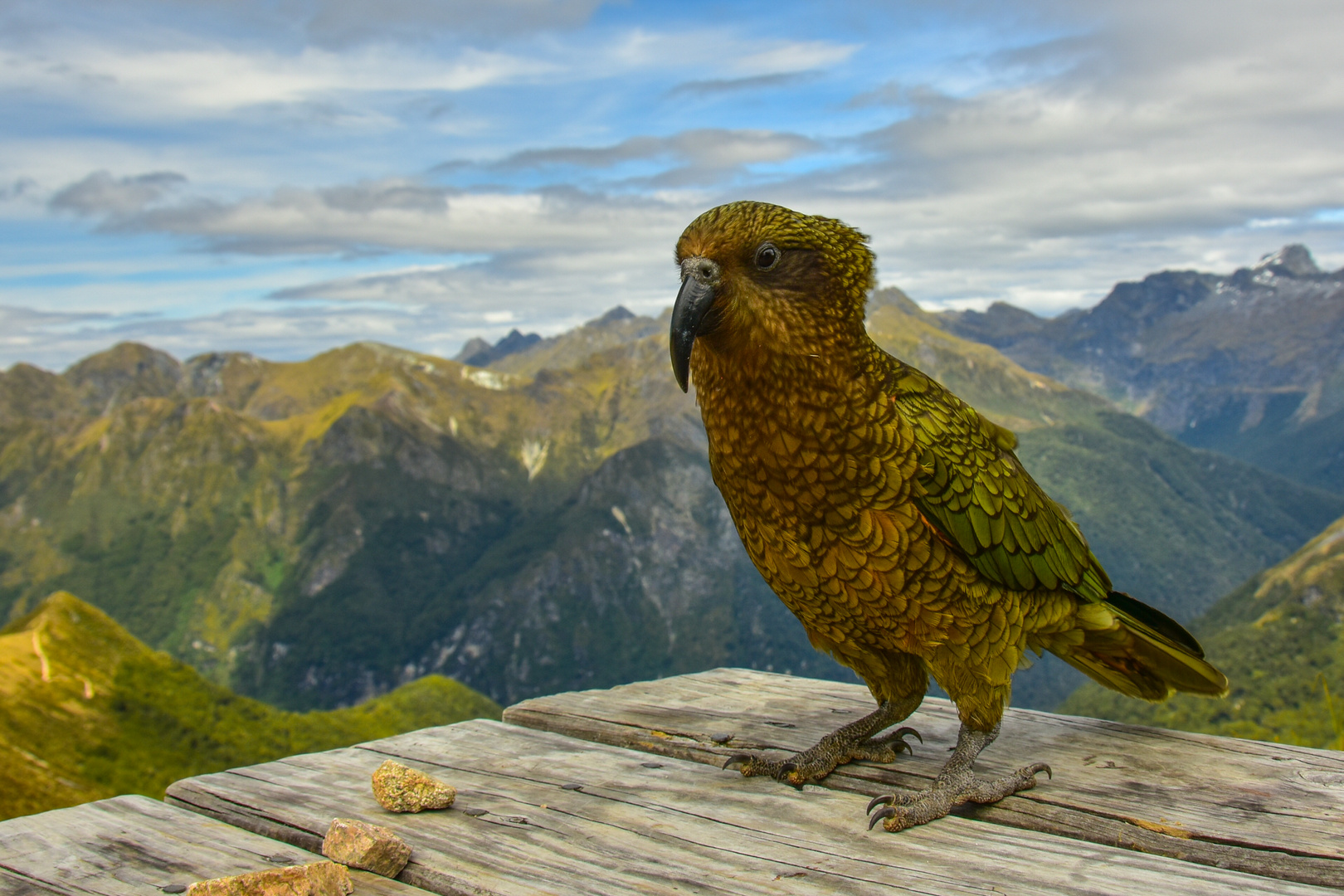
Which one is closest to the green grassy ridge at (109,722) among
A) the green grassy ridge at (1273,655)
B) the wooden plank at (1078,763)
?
the wooden plank at (1078,763)

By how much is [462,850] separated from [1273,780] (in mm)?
2827

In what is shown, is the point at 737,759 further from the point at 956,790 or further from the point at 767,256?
the point at 767,256

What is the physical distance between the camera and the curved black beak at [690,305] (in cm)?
325

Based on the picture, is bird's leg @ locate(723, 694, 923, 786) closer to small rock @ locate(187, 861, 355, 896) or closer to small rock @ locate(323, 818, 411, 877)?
small rock @ locate(323, 818, 411, 877)

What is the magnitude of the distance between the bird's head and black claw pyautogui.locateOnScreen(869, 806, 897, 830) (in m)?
1.59

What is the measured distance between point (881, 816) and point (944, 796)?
1.03 feet

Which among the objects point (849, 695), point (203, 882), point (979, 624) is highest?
point (979, 624)

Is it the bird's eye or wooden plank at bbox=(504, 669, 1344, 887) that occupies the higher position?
the bird's eye

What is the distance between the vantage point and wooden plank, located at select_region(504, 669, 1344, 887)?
286cm

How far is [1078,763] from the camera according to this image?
3.60m

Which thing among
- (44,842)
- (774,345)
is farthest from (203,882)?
(774,345)

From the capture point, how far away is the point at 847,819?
3.13m

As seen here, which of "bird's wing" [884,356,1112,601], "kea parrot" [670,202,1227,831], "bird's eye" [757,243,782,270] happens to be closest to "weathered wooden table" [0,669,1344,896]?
"kea parrot" [670,202,1227,831]

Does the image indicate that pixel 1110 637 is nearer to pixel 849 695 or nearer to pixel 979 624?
pixel 979 624
